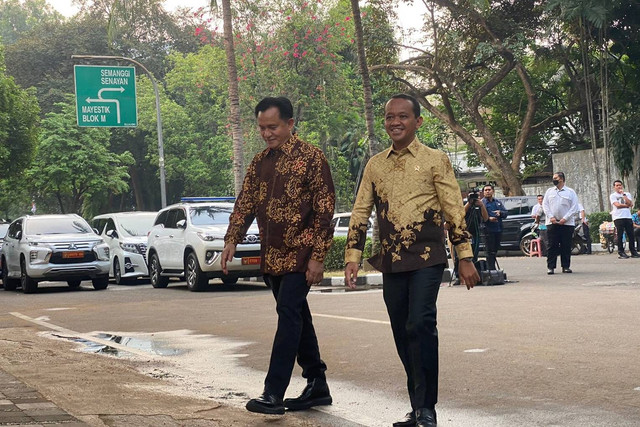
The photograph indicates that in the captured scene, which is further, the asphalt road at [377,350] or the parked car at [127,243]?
the parked car at [127,243]

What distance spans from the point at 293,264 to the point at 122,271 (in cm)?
1866

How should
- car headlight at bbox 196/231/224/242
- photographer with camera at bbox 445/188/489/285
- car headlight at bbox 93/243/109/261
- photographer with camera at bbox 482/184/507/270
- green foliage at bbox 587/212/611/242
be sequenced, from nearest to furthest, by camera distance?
photographer with camera at bbox 445/188/489/285 → photographer with camera at bbox 482/184/507/270 → car headlight at bbox 196/231/224/242 → car headlight at bbox 93/243/109/261 → green foliage at bbox 587/212/611/242

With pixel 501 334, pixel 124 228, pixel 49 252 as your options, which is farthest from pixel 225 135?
pixel 501 334

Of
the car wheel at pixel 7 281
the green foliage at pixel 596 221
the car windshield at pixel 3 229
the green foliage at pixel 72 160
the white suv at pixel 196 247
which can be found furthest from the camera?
the green foliage at pixel 72 160

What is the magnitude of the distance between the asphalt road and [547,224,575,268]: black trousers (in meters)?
1.26

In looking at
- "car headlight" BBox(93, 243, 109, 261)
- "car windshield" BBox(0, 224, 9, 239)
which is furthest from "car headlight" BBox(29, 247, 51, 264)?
"car windshield" BBox(0, 224, 9, 239)

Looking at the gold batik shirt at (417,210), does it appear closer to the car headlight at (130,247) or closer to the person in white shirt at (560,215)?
the person in white shirt at (560,215)

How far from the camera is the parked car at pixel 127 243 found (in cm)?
2439

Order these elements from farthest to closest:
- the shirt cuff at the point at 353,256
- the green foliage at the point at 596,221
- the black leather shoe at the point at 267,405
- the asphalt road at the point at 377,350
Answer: the green foliage at the point at 596,221
the asphalt road at the point at 377,350
the black leather shoe at the point at 267,405
the shirt cuff at the point at 353,256

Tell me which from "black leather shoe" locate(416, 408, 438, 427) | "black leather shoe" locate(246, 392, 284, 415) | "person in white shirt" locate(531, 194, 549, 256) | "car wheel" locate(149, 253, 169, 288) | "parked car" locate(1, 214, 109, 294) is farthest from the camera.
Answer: "person in white shirt" locate(531, 194, 549, 256)

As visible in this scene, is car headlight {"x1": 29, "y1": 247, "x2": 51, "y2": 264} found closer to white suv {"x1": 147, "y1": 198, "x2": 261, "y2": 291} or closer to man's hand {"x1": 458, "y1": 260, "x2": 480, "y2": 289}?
white suv {"x1": 147, "y1": 198, "x2": 261, "y2": 291}

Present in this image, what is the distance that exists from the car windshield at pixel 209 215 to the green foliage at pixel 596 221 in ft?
43.1

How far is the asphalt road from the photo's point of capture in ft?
21.9

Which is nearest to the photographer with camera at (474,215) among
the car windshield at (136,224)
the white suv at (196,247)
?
the white suv at (196,247)
